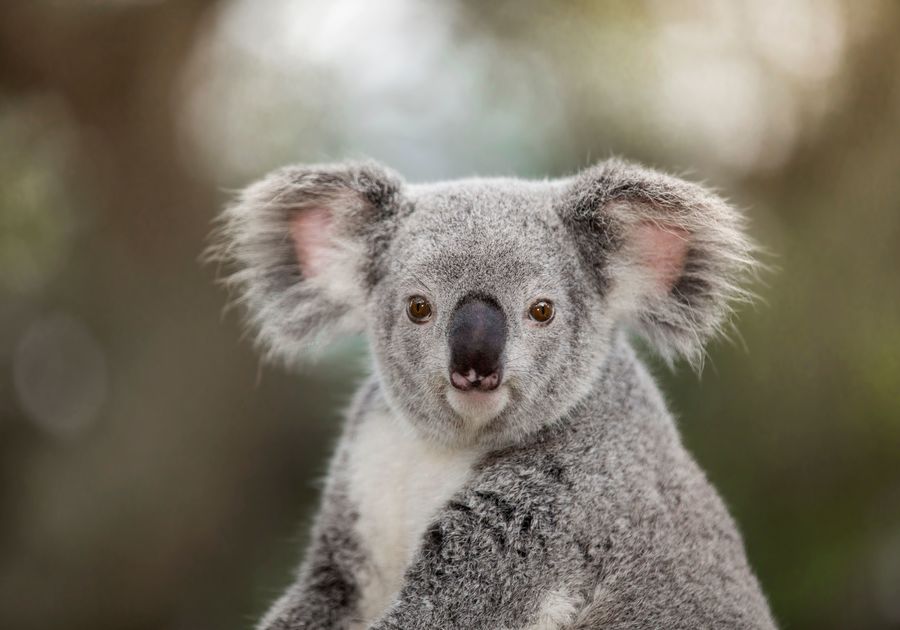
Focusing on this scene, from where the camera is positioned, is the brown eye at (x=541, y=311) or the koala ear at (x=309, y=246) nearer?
the brown eye at (x=541, y=311)

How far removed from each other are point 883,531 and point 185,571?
13.2ft

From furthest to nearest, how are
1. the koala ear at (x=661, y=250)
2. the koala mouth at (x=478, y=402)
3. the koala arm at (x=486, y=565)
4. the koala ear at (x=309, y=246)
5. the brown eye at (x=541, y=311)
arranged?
the koala ear at (x=309, y=246)
the koala ear at (x=661, y=250)
the brown eye at (x=541, y=311)
the koala mouth at (x=478, y=402)
the koala arm at (x=486, y=565)

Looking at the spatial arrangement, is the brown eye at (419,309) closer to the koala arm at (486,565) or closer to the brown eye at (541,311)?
the brown eye at (541,311)

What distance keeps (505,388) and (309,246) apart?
82 cm

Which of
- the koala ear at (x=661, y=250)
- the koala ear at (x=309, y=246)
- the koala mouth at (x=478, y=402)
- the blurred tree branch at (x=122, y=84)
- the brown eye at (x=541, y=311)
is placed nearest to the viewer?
the koala mouth at (x=478, y=402)

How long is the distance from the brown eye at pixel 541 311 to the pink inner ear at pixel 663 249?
359mm

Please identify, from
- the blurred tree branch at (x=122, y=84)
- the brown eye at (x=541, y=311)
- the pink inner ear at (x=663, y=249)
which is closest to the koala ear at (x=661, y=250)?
the pink inner ear at (x=663, y=249)

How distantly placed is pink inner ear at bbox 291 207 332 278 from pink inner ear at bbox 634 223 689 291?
2.85 ft

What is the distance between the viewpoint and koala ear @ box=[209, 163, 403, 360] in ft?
9.07

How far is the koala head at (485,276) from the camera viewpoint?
2436 mm

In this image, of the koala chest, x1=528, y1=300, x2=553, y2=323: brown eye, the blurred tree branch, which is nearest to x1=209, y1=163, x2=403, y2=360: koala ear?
the koala chest

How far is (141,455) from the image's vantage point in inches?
245

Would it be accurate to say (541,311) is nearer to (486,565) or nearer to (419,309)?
(419,309)

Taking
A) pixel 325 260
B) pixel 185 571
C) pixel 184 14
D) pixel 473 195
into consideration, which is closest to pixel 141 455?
pixel 185 571
